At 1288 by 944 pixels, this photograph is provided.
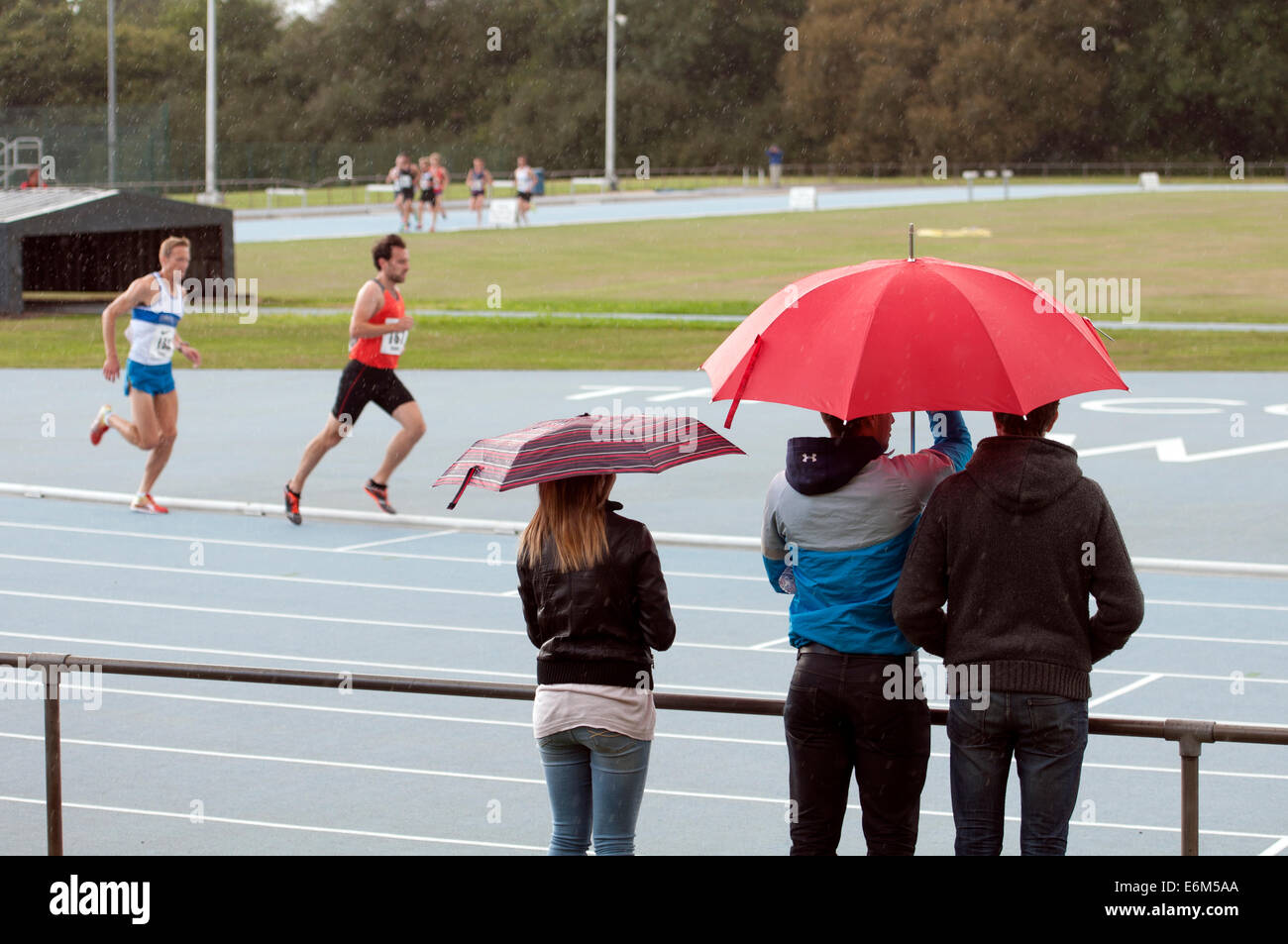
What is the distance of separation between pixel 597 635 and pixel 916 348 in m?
1.16

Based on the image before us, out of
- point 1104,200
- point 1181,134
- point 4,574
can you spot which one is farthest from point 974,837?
point 1181,134

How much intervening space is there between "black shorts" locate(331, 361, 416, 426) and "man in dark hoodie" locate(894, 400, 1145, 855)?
9791mm

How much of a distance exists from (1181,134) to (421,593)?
277 feet

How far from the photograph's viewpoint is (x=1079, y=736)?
4.79 meters

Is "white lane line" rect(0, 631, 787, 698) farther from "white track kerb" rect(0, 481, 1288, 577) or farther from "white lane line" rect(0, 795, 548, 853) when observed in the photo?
"white track kerb" rect(0, 481, 1288, 577)

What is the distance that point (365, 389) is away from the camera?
14242 millimetres

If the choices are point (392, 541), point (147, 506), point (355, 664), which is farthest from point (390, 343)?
point (355, 664)

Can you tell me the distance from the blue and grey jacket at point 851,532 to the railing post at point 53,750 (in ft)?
7.08

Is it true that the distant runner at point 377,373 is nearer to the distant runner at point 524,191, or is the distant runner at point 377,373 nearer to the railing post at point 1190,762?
the railing post at point 1190,762

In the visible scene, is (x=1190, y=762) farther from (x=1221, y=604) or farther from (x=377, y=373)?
(x=377, y=373)

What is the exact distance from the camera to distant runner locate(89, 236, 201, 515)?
14.2 meters

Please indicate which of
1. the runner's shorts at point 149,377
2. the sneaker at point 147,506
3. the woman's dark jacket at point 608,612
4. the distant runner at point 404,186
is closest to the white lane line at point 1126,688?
the woman's dark jacket at point 608,612

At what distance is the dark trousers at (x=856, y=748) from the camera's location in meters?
4.90
